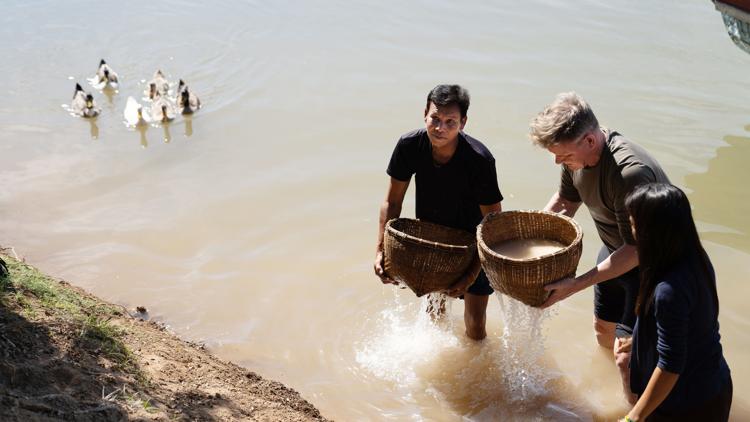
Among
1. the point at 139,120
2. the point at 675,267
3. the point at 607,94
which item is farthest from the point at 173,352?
the point at 607,94

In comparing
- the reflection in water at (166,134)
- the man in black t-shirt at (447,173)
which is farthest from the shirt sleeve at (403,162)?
the reflection in water at (166,134)

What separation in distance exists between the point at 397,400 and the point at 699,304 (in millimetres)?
2713

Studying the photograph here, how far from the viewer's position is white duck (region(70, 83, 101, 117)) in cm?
1036

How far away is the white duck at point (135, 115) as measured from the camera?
1014 cm

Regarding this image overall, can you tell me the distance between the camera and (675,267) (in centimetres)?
323

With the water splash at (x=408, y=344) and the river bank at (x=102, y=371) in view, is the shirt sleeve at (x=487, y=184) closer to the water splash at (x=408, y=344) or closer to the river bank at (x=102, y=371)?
the water splash at (x=408, y=344)

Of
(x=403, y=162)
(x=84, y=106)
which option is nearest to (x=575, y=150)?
(x=403, y=162)

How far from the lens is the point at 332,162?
889cm

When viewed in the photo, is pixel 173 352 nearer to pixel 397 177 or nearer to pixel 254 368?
pixel 254 368

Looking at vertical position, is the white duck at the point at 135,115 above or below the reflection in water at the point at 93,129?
above

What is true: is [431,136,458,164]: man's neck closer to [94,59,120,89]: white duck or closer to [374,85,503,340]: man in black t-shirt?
[374,85,503,340]: man in black t-shirt

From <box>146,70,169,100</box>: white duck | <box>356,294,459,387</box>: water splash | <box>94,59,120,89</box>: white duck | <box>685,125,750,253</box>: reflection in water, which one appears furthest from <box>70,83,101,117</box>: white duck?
<box>685,125,750,253</box>: reflection in water

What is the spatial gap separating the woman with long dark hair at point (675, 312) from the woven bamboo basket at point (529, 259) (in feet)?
2.39

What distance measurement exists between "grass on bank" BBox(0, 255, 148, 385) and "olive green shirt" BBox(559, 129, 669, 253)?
2.58m
